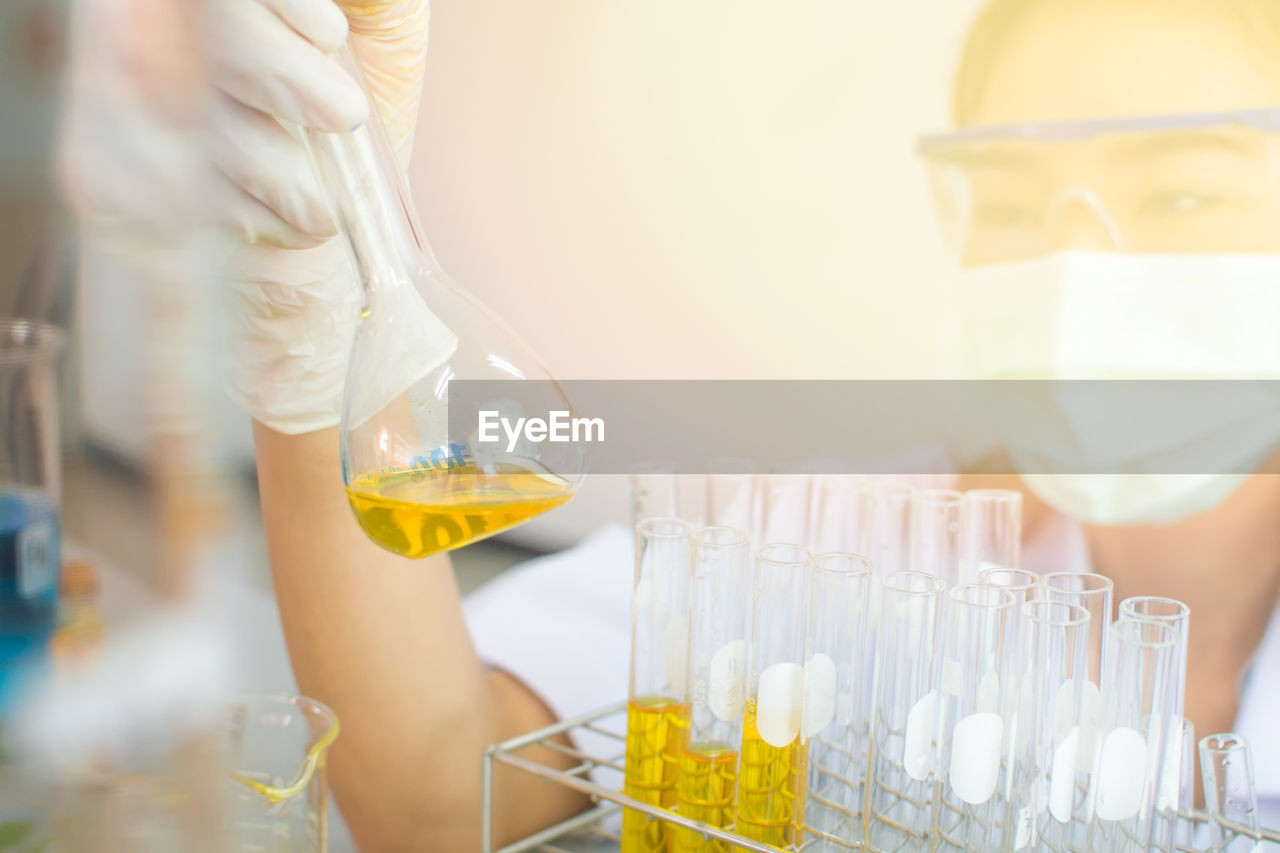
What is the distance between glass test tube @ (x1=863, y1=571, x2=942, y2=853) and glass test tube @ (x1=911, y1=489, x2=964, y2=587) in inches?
6.7

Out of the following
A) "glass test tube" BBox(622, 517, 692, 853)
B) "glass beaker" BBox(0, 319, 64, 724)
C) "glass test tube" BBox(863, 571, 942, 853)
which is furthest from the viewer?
"glass test tube" BBox(622, 517, 692, 853)

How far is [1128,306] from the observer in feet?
3.57

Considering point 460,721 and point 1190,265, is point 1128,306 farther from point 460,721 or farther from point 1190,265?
point 460,721

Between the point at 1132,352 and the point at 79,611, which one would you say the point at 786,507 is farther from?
the point at 79,611

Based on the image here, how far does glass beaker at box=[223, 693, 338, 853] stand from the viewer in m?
0.55

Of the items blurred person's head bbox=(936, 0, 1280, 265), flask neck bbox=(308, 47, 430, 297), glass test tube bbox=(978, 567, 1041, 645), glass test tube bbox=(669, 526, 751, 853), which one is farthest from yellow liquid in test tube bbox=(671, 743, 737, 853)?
blurred person's head bbox=(936, 0, 1280, 265)

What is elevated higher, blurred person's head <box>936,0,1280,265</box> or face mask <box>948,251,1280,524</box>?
blurred person's head <box>936,0,1280,265</box>

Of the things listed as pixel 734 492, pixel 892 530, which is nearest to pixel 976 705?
pixel 892 530

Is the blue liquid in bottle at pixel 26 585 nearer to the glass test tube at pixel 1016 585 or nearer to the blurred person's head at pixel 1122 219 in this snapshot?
the glass test tube at pixel 1016 585

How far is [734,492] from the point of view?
0.96 metres

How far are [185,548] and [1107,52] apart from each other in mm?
1133

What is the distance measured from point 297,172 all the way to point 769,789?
551 mm

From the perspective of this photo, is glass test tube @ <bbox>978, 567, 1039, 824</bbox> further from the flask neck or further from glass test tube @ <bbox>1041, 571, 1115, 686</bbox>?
the flask neck

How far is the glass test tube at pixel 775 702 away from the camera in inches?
27.2
